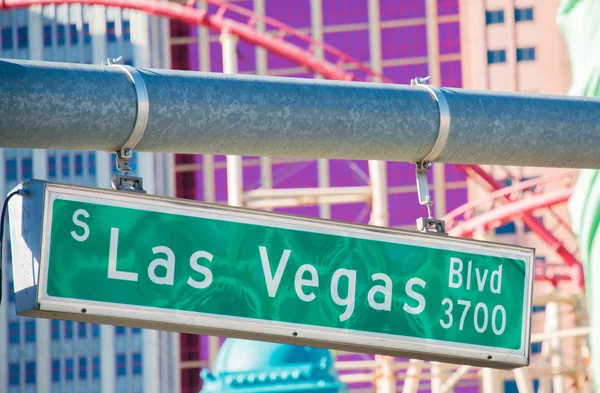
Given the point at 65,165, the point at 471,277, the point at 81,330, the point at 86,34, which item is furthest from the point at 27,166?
the point at 471,277

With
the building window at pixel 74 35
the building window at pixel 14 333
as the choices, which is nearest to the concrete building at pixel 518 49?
the building window at pixel 74 35

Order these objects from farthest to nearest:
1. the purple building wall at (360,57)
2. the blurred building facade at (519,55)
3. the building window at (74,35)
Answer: the building window at (74,35) → the purple building wall at (360,57) → the blurred building facade at (519,55)

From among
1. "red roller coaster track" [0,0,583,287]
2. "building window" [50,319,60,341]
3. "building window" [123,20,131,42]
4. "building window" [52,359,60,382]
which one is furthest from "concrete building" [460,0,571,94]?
"red roller coaster track" [0,0,583,287]

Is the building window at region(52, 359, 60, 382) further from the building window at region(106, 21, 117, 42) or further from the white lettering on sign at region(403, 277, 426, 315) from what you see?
the white lettering on sign at region(403, 277, 426, 315)

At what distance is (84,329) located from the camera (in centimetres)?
7625

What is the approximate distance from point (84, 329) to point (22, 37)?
57.8 feet

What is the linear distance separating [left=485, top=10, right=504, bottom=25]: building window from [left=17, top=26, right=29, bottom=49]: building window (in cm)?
2682

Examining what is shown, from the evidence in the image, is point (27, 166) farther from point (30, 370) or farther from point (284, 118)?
point (284, 118)

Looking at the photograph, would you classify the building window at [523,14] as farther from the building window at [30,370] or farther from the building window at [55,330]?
the building window at [30,370]

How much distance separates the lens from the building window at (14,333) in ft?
252

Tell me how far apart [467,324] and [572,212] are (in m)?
3.72

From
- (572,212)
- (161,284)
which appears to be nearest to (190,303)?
(161,284)

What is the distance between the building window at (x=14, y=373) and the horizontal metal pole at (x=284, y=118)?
2942 inches

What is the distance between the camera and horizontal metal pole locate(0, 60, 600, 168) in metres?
3.74
